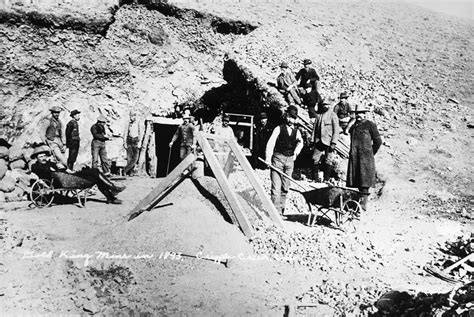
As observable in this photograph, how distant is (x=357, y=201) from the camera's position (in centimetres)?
626

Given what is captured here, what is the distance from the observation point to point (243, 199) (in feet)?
22.7

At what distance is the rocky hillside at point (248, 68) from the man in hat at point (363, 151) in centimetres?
199

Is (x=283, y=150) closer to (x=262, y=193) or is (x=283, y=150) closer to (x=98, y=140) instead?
(x=262, y=193)

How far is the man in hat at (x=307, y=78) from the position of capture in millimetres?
10547

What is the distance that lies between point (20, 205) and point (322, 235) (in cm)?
568

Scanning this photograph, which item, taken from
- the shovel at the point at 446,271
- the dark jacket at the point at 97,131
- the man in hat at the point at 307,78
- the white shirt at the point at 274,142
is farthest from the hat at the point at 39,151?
the man in hat at the point at 307,78

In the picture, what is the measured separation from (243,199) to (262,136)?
4512 millimetres

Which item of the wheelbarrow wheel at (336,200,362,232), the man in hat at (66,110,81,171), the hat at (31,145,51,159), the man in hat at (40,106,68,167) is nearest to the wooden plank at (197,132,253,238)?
the wheelbarrow wheel at (336,200,362,232)

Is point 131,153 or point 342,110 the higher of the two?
point 342,110

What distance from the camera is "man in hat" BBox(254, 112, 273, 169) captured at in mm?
10891

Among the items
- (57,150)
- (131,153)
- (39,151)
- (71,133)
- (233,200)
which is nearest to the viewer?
(233,200)

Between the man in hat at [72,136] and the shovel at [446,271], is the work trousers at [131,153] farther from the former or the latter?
the shovel at [446,271]

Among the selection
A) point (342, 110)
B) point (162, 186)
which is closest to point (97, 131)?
point (162, 186)

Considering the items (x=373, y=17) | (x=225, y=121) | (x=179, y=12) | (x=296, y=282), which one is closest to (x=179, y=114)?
(x=225, y=121)
